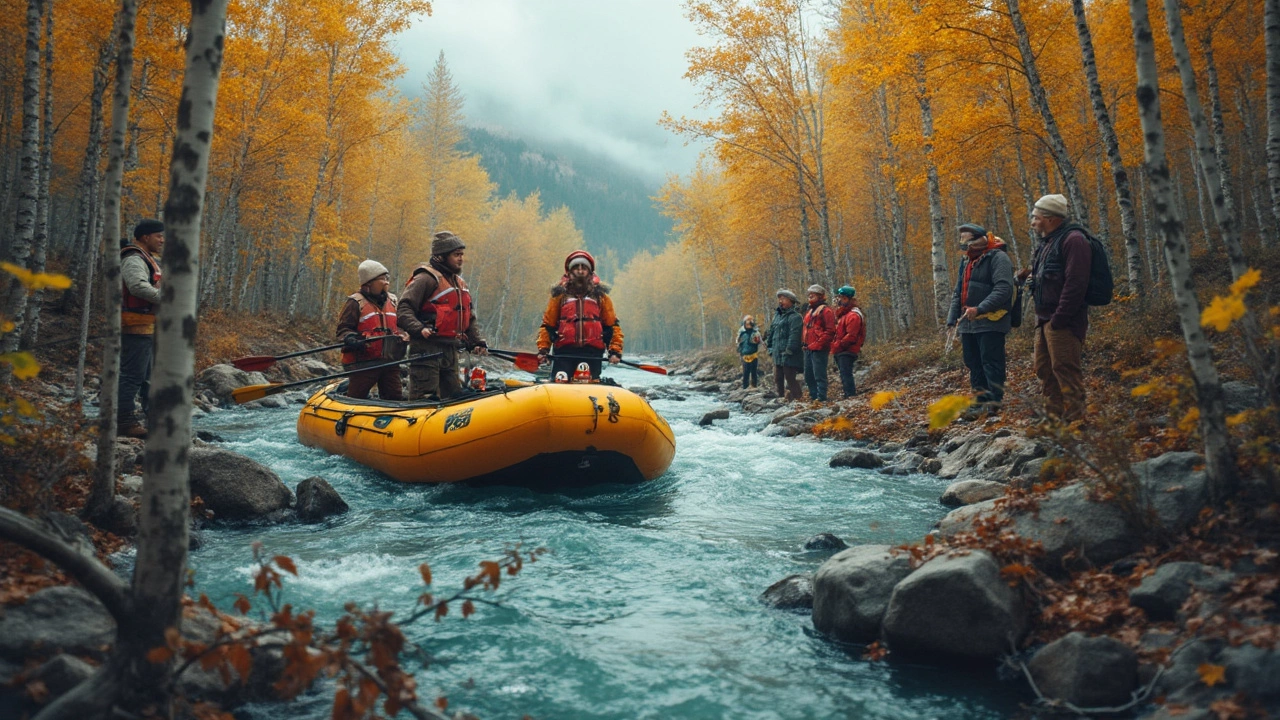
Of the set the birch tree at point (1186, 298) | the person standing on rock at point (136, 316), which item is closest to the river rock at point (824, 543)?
the birch tree at point (1186, 298)

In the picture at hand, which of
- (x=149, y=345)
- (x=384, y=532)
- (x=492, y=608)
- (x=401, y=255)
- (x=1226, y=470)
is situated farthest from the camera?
(x=401, y=255)

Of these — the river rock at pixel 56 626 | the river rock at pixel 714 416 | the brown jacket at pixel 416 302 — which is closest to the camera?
the river rock at pixel 56 626

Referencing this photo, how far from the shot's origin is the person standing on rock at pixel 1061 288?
595 cm

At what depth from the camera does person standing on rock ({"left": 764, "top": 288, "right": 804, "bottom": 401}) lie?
13.5 metres

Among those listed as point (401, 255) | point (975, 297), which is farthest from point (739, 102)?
point (401, 255)

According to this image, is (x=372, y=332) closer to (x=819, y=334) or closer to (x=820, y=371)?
(x=819, y=334)

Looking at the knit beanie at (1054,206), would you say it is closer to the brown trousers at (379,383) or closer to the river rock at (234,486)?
the river rock at (234,486)

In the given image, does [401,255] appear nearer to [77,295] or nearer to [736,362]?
[736,362]

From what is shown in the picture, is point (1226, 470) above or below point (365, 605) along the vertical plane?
above

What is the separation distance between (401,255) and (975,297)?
100ft

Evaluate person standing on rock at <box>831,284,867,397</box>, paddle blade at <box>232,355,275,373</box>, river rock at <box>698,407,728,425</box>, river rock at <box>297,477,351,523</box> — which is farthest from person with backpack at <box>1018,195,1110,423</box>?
paddle blade at <box>232,355,275,373</box>

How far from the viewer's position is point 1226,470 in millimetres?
3406

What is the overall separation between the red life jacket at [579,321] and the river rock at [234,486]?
3384mm

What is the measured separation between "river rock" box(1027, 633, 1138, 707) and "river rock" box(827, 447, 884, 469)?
18.2 ft
